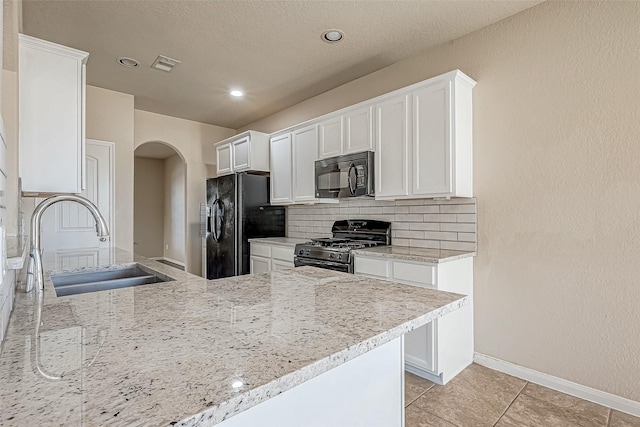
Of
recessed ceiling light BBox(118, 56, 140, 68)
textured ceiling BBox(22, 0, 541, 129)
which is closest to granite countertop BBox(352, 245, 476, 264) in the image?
textured ceiling BBox(22, 0, 541, 129)

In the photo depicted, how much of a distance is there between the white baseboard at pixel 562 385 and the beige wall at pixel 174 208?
6672mm

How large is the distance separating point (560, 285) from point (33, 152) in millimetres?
3469

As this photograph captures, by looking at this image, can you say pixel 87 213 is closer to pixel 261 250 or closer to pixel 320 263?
pixel 261 250

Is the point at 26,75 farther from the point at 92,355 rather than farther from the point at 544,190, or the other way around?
the point at 544,190

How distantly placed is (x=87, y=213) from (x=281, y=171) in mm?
2352

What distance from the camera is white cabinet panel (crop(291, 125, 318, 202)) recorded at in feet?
12.2

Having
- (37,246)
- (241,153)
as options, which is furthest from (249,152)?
(37,246)

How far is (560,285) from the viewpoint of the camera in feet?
7.56

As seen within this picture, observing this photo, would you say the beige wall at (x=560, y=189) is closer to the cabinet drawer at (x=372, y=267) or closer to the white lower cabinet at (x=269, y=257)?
the cabinet drawer at (x=372, y=267)

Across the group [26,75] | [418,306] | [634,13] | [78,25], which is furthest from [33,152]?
[634,13]

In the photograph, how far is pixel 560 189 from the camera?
7.56 feet

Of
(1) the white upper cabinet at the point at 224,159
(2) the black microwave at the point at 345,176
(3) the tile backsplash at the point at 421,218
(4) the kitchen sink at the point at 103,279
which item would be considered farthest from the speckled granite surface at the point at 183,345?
(1) the white upper cabinet at the point at 224,159

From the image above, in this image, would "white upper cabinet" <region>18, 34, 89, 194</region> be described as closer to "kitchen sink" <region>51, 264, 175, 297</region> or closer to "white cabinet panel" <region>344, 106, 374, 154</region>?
"kitchen sink" <region>51, 264, 175, 297</region>

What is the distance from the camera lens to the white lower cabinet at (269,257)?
3646mm
